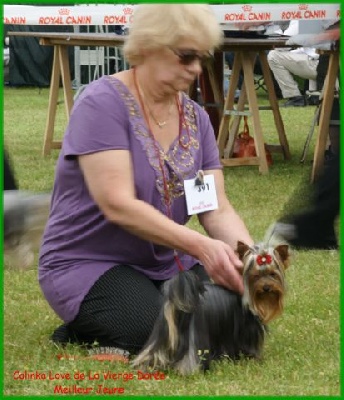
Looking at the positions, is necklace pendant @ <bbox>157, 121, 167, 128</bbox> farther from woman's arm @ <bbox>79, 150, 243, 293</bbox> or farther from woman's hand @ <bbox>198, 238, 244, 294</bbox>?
woman's hand @ <bbox>198, 238, 244, 294</bbox>

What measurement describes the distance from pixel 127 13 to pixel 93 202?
4.26m

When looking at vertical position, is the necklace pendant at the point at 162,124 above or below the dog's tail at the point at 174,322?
above

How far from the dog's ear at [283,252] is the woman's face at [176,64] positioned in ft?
2.03

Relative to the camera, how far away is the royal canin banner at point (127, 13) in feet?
23.4

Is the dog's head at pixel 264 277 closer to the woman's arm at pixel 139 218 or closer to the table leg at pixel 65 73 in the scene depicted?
the woman's arm at pixel 139 218

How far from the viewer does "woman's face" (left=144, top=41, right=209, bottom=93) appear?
10.4 feet

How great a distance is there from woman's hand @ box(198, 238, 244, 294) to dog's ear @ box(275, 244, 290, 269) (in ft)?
0.41

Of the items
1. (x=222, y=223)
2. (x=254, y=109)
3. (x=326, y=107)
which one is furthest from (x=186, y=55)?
(x=254, y=109)

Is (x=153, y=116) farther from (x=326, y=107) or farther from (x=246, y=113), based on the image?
(x=246, y=113)

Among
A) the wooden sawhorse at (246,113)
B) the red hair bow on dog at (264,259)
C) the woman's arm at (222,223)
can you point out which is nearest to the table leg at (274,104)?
the wooden sawhorse at (246,113)

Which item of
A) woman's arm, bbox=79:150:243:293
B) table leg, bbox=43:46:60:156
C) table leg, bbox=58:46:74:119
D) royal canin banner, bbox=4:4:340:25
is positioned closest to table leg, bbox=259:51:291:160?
royal canin banner, bbox=4:4:340:25

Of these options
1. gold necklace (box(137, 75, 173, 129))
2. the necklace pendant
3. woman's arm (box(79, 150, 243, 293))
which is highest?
gold necklace (box(137, 75, 173, 129))

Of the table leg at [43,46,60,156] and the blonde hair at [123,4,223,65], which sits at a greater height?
the blonde hair at [123,4,223,65]

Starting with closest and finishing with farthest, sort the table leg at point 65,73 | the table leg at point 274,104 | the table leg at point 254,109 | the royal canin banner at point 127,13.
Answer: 1. the royal canin banner at point 127,13
2. the table leg at point 254,109
3. the table leg at point 274,104
4. the table leg at point 65,73
